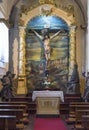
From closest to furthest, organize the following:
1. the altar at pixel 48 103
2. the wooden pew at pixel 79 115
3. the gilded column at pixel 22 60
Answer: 1. the wooden pew at pixel 79 115
2. the altar at pixel 48 103
3. the gilded column at pixel 22 60

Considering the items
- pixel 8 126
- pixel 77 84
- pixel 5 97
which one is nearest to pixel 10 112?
pixel 8 126

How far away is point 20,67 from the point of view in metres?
21.3

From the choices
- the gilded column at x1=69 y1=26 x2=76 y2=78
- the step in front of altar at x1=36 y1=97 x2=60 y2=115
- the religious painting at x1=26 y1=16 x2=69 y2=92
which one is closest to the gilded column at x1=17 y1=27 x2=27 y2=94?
the religious painting at x1=26 y1=16 x2=69 y2=92

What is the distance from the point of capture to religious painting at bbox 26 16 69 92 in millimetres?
21406

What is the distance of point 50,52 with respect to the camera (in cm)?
2144

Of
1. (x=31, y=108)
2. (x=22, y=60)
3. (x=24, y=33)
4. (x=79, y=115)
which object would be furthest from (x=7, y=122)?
(x=24, y=33)

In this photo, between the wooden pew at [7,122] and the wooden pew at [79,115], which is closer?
the wooden pew at [7,122]

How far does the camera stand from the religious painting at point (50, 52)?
843 inches

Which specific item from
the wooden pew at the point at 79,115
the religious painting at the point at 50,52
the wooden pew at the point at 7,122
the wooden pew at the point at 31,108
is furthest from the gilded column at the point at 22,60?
the wooden pew at the point at 7,122

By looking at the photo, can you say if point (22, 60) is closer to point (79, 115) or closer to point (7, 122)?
point (79, 115)

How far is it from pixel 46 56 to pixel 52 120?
6948 millimetres

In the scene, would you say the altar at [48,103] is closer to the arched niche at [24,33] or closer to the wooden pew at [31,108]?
the wooden pew at [31,108]

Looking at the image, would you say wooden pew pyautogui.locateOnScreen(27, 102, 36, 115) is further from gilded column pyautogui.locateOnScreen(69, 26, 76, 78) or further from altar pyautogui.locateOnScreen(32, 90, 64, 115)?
gilded column pyautogui.locateOnScreen(69, 26, 76, 78)

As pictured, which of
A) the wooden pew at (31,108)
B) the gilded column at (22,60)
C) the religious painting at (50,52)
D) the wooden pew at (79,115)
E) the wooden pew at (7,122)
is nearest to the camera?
the wooden pew at (7,122)
